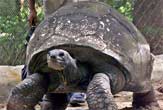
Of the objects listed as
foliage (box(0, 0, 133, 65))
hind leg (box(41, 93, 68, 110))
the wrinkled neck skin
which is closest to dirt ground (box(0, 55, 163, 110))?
hind leg (box(41, 93, 68, 110))

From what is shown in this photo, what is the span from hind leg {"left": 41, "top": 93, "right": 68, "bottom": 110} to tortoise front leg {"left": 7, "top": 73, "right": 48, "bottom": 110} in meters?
0.66

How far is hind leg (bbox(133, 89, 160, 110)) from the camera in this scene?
12.8 ft

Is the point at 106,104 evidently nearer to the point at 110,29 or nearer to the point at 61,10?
the point at 110,29

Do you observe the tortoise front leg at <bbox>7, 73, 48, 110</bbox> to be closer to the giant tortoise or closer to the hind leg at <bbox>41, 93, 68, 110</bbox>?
the giant tortoise

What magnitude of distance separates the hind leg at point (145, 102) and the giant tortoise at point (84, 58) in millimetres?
505

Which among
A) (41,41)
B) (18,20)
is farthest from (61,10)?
(18,20)

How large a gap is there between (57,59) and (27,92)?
19.4 inches

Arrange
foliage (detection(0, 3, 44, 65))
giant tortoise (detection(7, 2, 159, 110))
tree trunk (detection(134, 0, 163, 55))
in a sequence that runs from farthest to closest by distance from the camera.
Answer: foliage (detection(0, 3, 44, 65)), tree trunk (detection(134, 0, 163, 55)), giant tortoise (detection(7, 2, 159, 110))

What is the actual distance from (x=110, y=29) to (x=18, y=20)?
15.6ft

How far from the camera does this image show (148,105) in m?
3.96

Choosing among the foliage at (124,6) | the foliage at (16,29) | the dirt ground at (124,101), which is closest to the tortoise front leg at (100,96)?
the dirt ground at (124,101)

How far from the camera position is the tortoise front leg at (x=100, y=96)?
2768mm

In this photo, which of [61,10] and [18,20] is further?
[18,20]

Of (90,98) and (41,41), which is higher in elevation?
(41,41)
